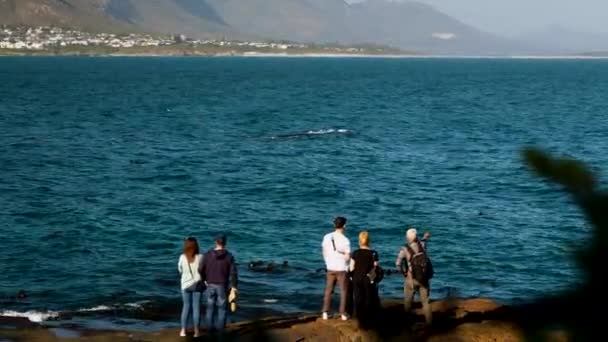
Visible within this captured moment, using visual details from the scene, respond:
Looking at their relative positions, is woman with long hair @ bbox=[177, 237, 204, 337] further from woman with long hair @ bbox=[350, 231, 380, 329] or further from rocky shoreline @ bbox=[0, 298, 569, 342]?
woman with long hair @ bbox=[350, 231, 380, 329]

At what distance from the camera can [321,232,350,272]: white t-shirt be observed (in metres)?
16.6

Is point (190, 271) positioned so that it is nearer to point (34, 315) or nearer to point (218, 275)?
point (218, 275)

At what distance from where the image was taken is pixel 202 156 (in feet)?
183

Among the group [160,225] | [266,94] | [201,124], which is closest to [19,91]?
[266,94]

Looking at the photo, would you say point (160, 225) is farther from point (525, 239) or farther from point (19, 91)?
point (19, 91)

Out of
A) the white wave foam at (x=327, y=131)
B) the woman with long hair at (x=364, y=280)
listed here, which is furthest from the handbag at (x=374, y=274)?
the white wave foam at (x=327, y=131)

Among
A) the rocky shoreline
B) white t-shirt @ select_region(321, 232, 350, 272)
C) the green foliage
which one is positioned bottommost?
the rocky shoreline

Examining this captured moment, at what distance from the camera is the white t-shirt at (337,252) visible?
16.6 metres

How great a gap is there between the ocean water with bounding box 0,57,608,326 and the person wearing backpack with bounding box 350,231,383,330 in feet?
8.99

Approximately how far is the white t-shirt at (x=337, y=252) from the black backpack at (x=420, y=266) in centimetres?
96

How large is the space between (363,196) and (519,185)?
765 centimetres

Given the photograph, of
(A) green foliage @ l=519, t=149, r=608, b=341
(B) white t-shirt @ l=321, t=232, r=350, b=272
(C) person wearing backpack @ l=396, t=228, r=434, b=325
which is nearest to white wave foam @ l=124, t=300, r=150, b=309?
(B) white t-shirt @ l=321, t=232, r=350, b=272

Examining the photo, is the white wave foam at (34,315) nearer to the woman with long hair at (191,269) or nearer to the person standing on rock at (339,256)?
the woman with long hair at (191,269)

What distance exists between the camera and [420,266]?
55.0ft
